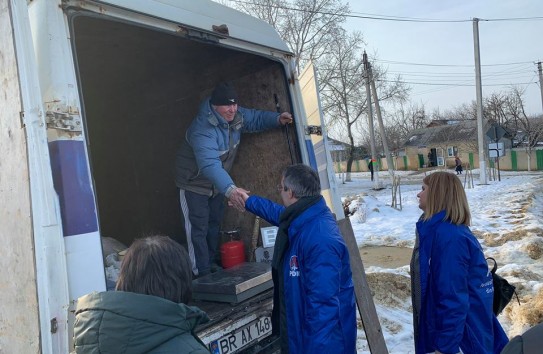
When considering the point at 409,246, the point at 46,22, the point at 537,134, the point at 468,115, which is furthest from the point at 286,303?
the point at 468,115

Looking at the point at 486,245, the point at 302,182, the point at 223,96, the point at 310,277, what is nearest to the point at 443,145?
the point at 486,245

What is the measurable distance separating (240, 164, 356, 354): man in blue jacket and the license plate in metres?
0.13

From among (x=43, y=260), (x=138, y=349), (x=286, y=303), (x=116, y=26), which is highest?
(x=116, y=26)

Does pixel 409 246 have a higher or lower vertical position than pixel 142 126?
lower

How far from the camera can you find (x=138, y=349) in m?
1.32

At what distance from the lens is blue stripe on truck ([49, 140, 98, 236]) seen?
1876 mm

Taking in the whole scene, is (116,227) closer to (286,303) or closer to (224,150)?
(224,150)

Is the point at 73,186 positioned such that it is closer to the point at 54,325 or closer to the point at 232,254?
the point at 54,325

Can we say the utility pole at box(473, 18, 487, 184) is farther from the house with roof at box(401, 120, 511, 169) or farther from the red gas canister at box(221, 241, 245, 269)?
the house with roof at box(401, 120, 511, 169)

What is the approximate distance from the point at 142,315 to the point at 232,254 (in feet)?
8.09

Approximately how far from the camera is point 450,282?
2412 mm

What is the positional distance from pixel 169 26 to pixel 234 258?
1.96 metres

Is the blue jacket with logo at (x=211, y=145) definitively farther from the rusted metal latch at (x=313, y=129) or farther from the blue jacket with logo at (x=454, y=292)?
the blue jacket with logo at (x=454, y=292)

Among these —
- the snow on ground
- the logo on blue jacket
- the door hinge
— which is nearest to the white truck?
the door hinge
